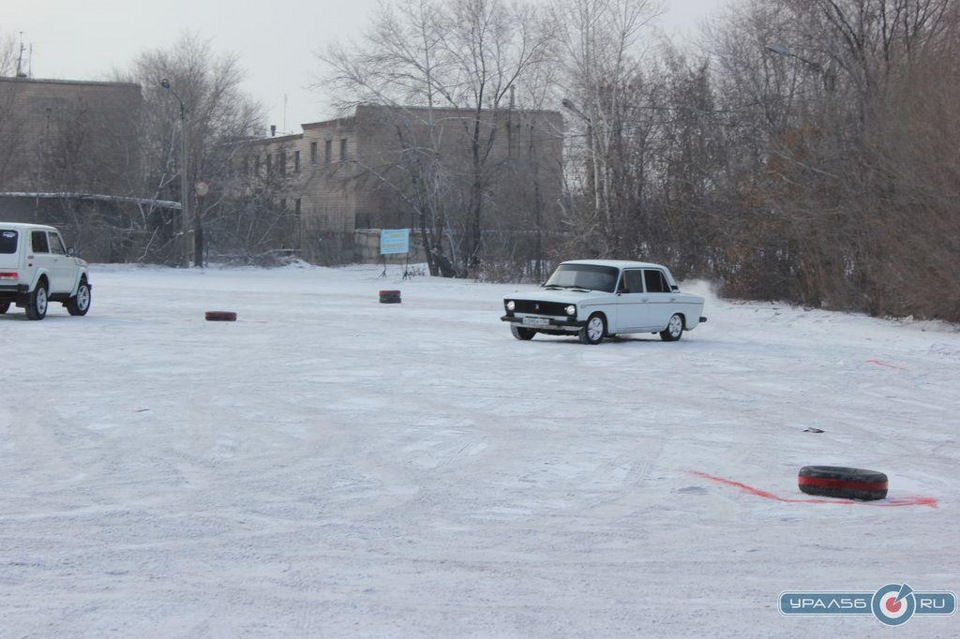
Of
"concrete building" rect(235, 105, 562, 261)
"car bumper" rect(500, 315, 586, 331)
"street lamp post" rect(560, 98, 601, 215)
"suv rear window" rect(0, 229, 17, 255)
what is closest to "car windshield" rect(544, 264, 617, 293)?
"car bumper" rect(500, 315, 586, 331)

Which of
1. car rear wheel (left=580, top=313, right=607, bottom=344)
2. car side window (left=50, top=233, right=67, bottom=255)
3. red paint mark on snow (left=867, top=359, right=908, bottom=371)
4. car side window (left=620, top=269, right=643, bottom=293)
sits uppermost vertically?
car side window (left=50, top=233, right=67, bottom=255)

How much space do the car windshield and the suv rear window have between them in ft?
35.6

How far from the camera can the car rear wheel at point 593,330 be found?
21.8 m

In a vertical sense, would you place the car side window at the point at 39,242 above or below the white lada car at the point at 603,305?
above

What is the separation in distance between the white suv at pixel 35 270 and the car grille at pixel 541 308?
10.0m

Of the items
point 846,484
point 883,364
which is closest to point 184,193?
point 883,364

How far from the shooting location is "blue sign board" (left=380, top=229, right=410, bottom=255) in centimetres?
5225

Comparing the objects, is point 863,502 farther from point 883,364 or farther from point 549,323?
point 549,323

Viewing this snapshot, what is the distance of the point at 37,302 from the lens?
24.6 m

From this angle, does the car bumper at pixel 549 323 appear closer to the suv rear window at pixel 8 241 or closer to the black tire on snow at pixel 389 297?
the suv rear window at pixel 8 241

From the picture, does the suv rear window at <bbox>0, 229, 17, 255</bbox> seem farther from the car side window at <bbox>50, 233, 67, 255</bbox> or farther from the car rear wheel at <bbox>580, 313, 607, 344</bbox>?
the car rear wheel at <bbox>580, 313, 607, 344</bbox>

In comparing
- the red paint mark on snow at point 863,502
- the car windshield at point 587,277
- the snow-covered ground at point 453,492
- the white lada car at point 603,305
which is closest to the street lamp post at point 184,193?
the car windshield at point 587,277

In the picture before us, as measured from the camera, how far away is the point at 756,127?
1570 inches

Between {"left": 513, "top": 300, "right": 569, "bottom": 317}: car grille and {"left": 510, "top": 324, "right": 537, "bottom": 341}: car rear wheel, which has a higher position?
{"left": 513, "top": 300, "right": 569, "bottom": 317}: car grille
